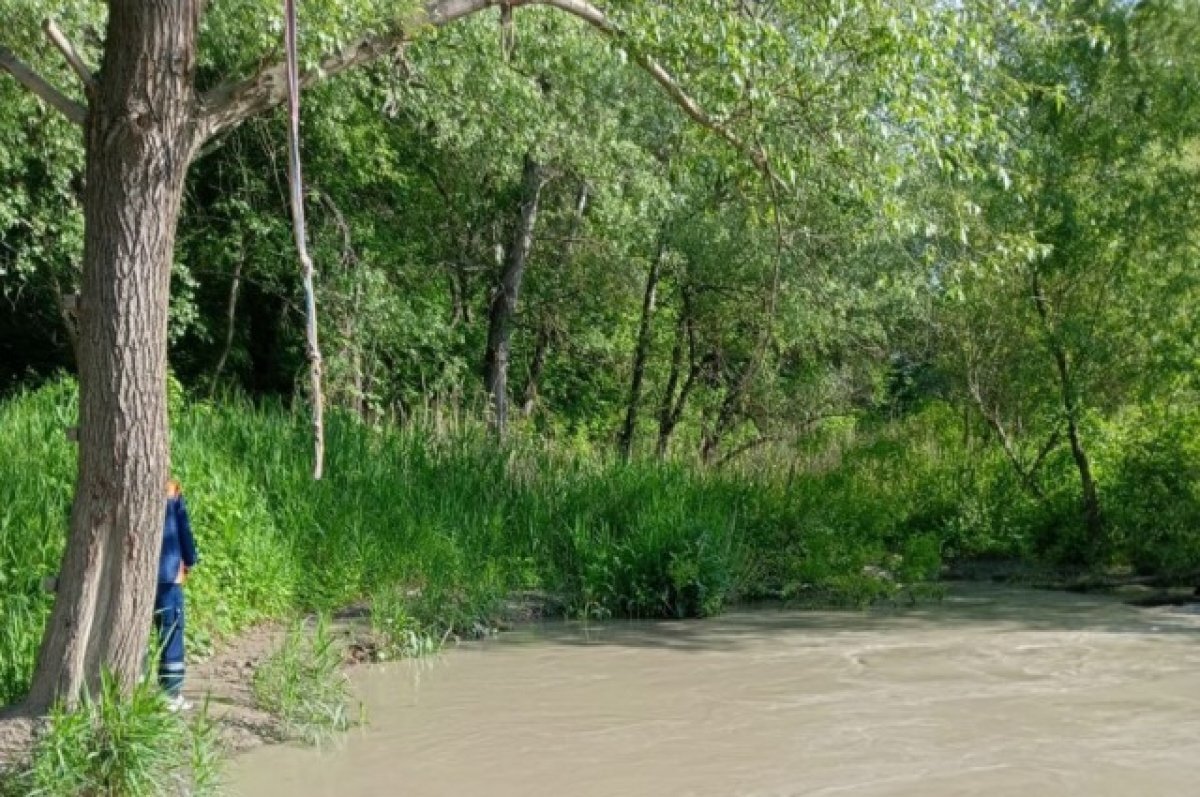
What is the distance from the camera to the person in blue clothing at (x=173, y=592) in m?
7.44

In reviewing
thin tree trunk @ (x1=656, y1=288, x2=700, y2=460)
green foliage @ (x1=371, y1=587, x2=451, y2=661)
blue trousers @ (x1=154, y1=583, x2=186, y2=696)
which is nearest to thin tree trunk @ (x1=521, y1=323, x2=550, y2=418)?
thin tree trunk @ (x1=656, y1=288, x2=700, y2=460)

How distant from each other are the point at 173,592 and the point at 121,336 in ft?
6.18

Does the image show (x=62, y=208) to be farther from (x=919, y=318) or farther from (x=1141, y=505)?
(x=1141, y=505)

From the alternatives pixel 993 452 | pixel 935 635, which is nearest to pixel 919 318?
pixel 993 452

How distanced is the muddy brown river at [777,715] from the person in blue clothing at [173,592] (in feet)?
2.25

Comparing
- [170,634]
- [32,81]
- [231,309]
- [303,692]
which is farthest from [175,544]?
[231,309]

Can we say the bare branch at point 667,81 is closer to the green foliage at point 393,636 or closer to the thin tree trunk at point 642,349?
the green foliage at point 393,636

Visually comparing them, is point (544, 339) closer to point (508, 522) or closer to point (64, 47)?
point (508, 522)

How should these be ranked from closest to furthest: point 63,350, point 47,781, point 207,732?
point 47,781, point 207,732, point 63,350

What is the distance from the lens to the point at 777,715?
8.48m

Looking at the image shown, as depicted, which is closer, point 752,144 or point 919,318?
point 752,144

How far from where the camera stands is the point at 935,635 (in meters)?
11.6

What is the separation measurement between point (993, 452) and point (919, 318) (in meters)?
2.28

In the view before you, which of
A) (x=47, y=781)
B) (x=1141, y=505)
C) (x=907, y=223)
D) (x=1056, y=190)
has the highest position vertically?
(x=1056, y=190)
